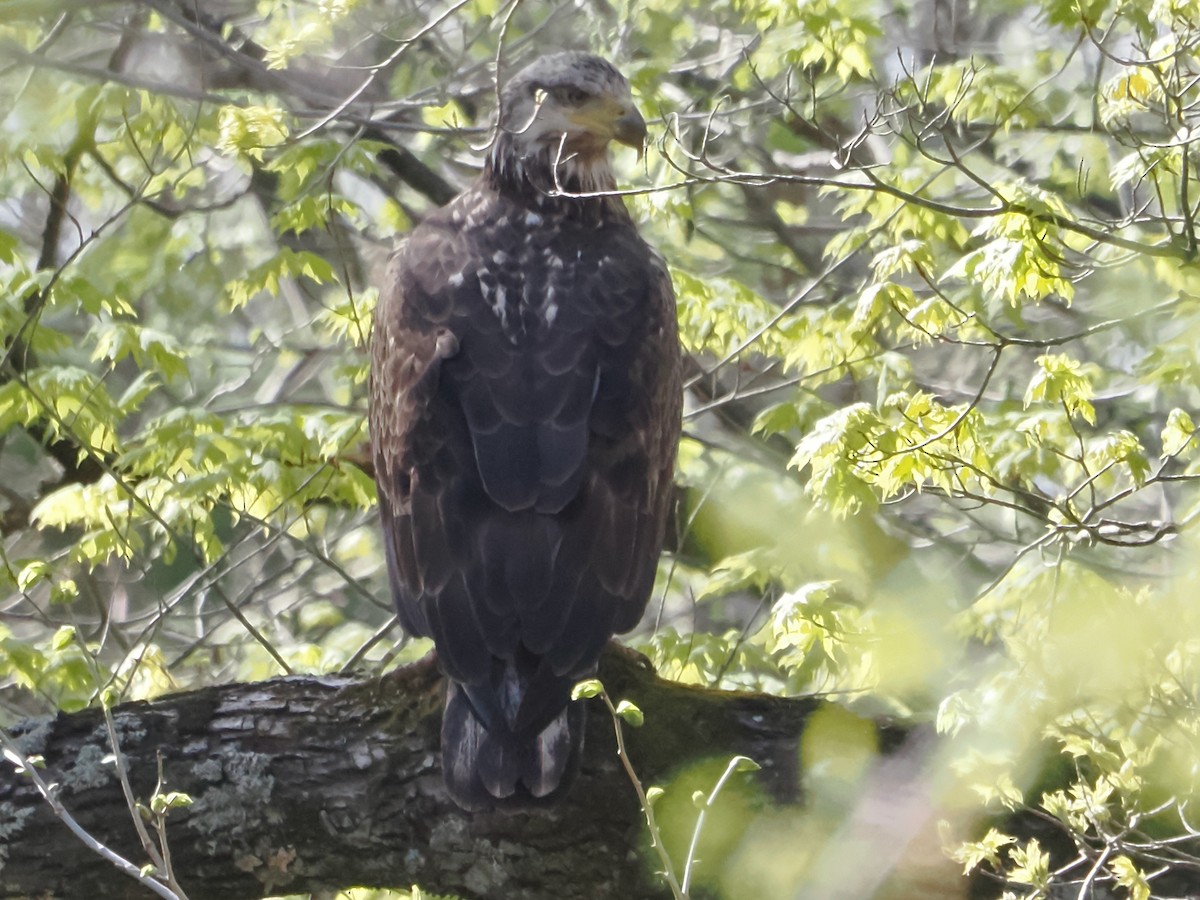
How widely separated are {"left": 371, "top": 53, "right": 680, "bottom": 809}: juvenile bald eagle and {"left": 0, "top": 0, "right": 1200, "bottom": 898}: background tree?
361 millimetres

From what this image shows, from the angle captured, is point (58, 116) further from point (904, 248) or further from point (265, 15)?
point (904, 248)

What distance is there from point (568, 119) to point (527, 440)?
1337 millimetres

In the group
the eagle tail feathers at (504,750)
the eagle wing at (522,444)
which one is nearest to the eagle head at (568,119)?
the eagle wing at (522,444)

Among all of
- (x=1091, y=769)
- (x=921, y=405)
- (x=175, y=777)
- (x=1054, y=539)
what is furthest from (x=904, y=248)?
(x=175, y=777)

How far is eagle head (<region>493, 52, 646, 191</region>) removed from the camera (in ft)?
14.7

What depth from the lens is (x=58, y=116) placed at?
529cm

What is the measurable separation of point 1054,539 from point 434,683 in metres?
1.80

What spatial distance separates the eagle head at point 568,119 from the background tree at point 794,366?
0.16 m

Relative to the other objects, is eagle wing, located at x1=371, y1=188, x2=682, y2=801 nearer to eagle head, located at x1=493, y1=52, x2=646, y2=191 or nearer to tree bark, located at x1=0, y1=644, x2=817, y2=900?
tree bark, located at x1=0, y1=644, x2=817, y2=900

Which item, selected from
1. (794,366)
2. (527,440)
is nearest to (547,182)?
(527,440)

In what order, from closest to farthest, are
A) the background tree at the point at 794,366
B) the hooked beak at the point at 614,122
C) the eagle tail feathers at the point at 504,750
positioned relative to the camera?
the eagle tail feathers at the point at 504,750 → the background tree at the point at 794,366 → the hooked beak at the point at 614,122

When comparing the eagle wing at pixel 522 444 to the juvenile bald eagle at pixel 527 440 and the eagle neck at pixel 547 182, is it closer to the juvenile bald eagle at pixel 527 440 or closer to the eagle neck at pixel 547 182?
the juvenile bald eagle at pixel 527 440

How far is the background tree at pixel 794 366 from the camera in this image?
3.44 meters

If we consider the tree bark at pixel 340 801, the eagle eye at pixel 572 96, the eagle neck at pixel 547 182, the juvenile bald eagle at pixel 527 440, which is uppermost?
the eagle eye at pixel 572 96
